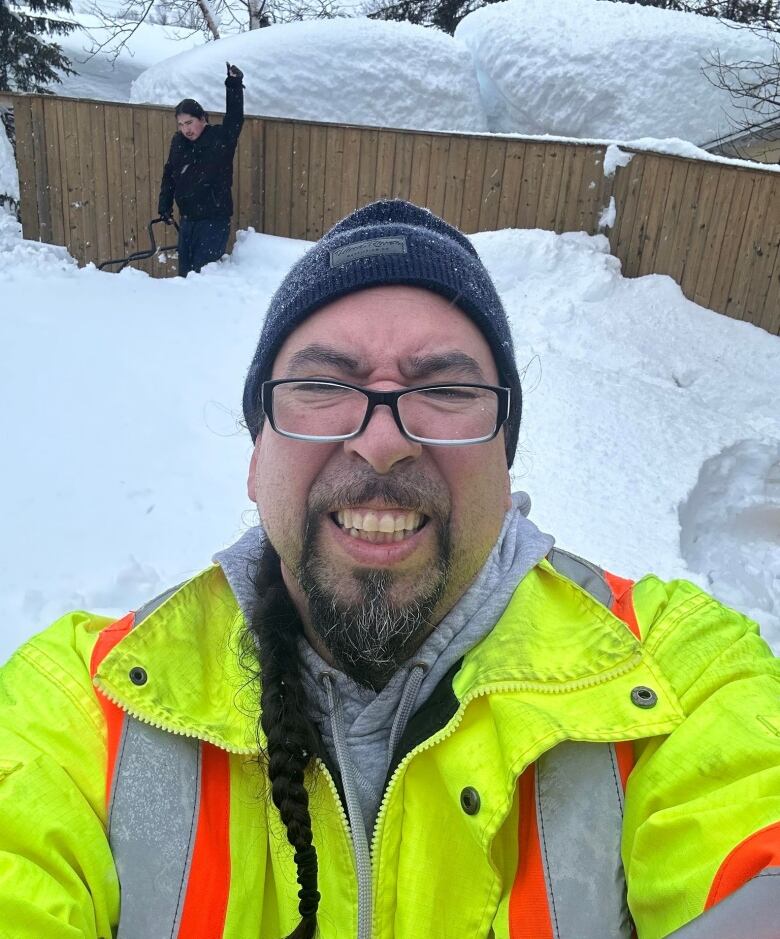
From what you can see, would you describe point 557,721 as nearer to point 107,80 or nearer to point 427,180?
point 427,180

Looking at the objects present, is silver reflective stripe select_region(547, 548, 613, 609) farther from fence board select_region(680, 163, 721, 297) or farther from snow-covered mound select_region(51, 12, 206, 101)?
snow-covered mound select_region(51, 12, 206, 101)

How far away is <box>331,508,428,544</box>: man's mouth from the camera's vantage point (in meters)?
1.30

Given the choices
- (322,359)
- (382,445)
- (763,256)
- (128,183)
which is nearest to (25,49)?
(128,183)

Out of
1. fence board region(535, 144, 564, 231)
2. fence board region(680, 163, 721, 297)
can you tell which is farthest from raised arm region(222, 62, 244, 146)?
fence board region(680, 163, 721, 297)

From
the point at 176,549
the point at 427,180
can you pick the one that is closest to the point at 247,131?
the point at 427,180

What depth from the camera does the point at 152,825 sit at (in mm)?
1161

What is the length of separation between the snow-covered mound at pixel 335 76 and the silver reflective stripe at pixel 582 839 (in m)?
11.6

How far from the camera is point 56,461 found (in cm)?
387

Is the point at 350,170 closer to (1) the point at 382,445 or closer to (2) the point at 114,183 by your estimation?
(2) the point at 114,183

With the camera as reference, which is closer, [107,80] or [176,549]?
[176,549]

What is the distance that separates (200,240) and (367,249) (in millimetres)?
6871

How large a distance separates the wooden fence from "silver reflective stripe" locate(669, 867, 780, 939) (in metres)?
6.94

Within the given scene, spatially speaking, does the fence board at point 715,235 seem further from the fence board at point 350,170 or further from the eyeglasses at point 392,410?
the eyeglasses at point 392,410

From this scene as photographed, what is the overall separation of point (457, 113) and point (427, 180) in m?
4.26
